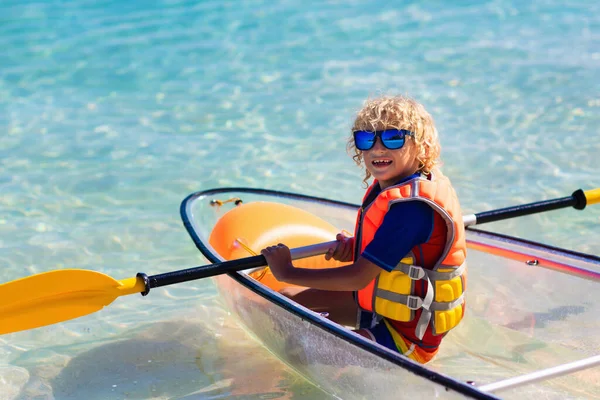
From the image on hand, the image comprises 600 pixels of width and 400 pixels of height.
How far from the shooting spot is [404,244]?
250 cm

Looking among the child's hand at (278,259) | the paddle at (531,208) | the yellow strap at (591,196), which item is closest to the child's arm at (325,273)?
the child's hand at (278,259)

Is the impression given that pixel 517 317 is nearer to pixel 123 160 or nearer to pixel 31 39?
pixel 123 160

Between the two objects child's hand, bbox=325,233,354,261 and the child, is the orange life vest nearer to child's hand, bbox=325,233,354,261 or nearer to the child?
the child

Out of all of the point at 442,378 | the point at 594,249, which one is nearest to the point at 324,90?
the point at 594,249

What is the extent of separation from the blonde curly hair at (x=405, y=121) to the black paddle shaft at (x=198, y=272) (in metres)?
0.64

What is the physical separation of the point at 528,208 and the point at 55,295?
1.93m

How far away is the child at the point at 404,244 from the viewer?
2525 millimetres

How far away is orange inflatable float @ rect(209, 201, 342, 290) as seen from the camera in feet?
11.1

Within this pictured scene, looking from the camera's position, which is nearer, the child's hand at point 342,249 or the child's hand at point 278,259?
the child's hand at point 278,259

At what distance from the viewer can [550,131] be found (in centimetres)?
602

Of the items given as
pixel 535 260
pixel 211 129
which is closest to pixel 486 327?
pixel 535 260

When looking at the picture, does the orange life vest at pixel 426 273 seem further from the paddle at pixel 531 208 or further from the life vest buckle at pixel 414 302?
the paddle at pixel 531 208

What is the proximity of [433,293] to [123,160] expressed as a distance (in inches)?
140

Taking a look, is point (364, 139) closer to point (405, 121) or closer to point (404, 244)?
point (405, 121)
